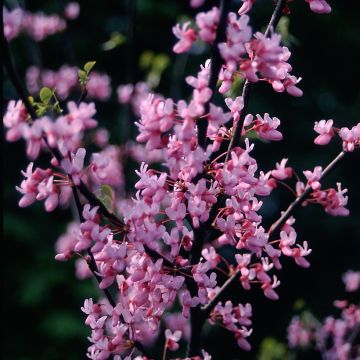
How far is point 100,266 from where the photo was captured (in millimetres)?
1477

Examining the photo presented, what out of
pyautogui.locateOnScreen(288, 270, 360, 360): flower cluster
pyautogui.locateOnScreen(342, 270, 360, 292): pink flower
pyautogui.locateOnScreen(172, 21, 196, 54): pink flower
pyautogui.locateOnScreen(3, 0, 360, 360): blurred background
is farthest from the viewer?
pyautogui.locateOnScreen(3, 0, 360, 360): blurred background

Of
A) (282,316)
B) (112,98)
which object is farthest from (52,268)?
(282,316)

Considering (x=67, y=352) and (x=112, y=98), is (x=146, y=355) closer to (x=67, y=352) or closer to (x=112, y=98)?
(x=67, y=352)

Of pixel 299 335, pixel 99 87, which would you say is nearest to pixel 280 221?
pixel 299 335

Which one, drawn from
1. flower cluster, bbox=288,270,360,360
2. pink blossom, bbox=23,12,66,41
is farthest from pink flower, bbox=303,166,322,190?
pink blossom, bbox=23,12,66,41

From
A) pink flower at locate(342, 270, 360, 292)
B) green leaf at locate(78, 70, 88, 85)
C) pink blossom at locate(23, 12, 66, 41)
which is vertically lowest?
pink flower at locate(342, 270, 360, 292)

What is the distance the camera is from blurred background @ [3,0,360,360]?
7.23m

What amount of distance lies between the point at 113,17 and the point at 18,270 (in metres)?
4.61

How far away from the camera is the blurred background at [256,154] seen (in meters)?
7.23

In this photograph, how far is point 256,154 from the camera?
9508 mm

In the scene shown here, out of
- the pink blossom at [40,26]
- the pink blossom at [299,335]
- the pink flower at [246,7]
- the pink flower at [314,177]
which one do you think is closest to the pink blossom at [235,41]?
the pink flower at [246,7]

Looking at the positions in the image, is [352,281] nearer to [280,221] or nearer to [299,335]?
[299,335]

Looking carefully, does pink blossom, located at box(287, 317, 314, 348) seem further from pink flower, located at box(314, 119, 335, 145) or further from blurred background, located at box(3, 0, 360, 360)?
blurred background, located at box(3, 0, 360, 360)

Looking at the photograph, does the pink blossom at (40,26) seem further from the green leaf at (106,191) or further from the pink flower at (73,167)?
the pink flower at (73,167)
